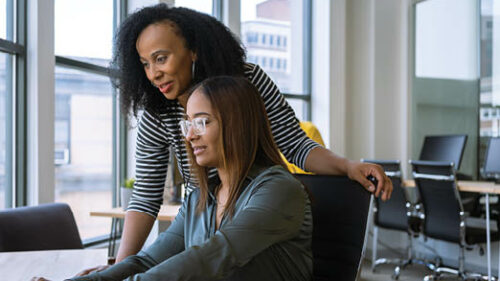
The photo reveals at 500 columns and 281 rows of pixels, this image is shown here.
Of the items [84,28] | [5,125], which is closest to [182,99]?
[5,125]

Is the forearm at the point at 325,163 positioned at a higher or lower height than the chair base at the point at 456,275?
higher

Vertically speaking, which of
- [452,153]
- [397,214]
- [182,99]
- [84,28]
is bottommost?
[397,214]

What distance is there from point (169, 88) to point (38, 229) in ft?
4.08

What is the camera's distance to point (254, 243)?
3.49 feet

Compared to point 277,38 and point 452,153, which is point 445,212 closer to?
point 452,153

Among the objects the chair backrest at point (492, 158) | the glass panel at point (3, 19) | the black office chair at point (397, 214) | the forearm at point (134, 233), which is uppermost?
the glass panel at point (3, 19)

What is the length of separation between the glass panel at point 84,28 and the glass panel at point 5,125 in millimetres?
418

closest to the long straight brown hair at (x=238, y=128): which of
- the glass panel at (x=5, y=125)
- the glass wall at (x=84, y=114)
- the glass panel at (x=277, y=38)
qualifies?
the glass panel at (x=5, y=125)

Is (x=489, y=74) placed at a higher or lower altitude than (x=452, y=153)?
higher

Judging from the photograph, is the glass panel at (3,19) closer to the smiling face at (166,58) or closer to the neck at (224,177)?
the smiling face at (166,58)

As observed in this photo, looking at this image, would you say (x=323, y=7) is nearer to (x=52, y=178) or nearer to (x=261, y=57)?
(x=261, y=57)

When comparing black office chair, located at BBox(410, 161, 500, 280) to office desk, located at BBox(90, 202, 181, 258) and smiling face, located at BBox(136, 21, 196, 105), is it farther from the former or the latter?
smiling face, located at BBox(136, 21, 196, 105)

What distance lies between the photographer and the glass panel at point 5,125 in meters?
3.07

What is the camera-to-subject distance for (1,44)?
9.78 ft
